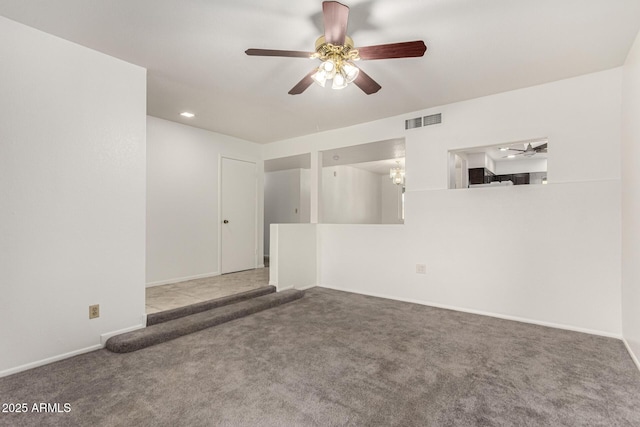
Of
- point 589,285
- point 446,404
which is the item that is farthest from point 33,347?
point 589,285

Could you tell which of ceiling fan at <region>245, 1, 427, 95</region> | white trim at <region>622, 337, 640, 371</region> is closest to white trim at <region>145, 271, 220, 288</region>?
ceiling fan at <region>245, 1, 427, 95</region>

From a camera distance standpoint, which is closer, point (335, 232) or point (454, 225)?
point (454, 225)

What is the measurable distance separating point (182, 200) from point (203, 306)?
2041mm

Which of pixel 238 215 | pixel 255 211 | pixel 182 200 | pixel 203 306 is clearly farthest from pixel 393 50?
pixel 255 211

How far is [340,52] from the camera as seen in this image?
2.21 m

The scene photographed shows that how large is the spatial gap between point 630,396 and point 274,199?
7.45 metres

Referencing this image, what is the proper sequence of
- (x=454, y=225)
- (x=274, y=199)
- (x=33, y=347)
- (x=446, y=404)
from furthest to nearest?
1. (x=274, y=199)
2. (x=454, y=225)
3. (x=33, y=347)
4. (x=446, y=404)

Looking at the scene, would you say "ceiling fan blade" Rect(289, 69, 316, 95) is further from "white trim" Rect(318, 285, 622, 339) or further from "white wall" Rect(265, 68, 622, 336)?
"white trim" Rect(318, 285, 622, 339)

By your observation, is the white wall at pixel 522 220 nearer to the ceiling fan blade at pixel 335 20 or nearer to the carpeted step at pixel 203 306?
the carpeted step at pixel 203 306

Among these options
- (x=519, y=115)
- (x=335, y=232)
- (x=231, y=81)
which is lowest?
(x=335, y=232)

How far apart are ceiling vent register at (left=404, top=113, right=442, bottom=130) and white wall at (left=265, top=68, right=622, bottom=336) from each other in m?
0.08

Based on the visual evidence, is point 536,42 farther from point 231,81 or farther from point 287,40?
point 231,81

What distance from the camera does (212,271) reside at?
530 centimetres

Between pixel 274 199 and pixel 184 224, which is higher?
pixel 274 199
